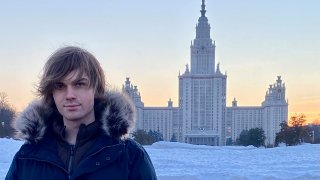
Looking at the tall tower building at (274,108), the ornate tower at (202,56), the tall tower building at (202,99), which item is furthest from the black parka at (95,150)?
the ornate tower at (202,56)

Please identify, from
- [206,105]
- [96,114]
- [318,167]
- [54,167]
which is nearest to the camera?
[54,167]

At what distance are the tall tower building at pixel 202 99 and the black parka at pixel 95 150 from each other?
107m

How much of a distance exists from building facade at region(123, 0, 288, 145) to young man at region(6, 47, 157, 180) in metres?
107

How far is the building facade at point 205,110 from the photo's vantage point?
376ft

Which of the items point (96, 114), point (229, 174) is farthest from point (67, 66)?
point (229, 174)

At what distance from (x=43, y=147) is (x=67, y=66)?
352 millimetres

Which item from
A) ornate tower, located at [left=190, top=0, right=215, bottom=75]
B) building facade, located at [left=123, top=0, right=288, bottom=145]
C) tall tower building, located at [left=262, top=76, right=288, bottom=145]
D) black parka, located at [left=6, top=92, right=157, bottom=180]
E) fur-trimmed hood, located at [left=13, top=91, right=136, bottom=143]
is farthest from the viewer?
ornate tower, located at [left=190, top=0, right=215, bottom=75]

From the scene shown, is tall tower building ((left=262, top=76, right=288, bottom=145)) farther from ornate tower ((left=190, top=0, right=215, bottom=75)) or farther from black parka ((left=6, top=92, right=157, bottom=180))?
black parka ((left=6, top=92, right=157, bottom=180))

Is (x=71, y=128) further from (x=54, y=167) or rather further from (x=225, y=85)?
(x=225, y=85)

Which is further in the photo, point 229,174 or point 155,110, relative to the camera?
point 155,110

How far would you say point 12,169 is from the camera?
2412 millimetres

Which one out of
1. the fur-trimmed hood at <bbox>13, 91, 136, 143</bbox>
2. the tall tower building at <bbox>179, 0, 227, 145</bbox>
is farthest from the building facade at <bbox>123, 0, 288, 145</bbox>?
the fur-trimmed hood at <bbox>13, 91, 136, 143</bbox>

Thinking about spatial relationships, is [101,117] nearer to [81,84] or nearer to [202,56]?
[81,84]

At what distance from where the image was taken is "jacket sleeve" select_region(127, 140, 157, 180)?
232 centimetres
